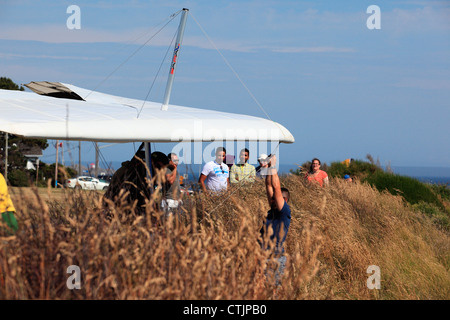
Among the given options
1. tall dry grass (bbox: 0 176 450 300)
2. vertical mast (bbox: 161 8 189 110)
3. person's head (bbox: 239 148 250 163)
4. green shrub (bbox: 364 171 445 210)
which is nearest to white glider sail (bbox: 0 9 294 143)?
vertical mast (bbox: 161 8 189 110)

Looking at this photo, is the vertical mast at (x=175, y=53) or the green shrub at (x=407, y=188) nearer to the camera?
the vertical mast at (x=175, y=53)

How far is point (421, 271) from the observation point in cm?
812

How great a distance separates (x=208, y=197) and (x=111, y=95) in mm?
4017

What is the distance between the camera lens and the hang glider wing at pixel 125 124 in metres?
6.31

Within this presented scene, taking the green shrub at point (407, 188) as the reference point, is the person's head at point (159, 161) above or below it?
above

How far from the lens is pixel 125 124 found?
22.9ft

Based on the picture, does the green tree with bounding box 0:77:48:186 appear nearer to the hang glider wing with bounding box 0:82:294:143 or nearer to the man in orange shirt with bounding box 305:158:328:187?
the man in orange shirt with bounding box 305:158:328:187

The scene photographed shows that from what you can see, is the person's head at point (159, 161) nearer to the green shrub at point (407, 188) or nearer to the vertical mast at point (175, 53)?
the vertical mast at point (175, 53)

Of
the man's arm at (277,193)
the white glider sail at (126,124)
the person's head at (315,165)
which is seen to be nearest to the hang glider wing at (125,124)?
the white glider sail at (126,124)

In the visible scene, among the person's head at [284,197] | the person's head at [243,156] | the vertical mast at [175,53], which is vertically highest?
the vertical mast at [175,53]

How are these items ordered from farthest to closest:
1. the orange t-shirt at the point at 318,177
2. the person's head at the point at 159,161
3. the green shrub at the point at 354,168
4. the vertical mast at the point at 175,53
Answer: the green shrub at the point at 354,168 → the orange t-shirt at the point at 318,177 → the vertical mast at the point at 175,53 → the person's head at the point at 159,161

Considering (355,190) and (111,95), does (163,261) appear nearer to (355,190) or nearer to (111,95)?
(111,95)
